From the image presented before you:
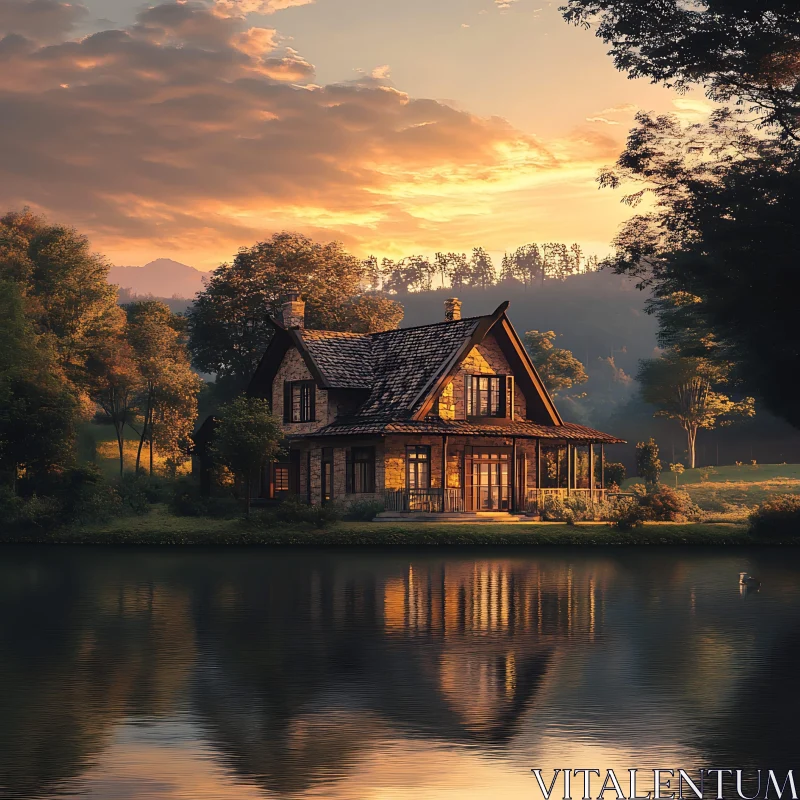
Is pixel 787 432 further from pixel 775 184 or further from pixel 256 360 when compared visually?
pixel 775 184

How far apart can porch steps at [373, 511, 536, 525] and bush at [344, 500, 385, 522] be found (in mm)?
277

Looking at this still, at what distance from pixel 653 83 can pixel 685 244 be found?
16.3 ft

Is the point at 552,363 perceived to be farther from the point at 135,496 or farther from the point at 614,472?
the point at 135,496

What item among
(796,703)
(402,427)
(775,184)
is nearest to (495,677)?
(796,703)

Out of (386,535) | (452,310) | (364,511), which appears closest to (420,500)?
(364,511)

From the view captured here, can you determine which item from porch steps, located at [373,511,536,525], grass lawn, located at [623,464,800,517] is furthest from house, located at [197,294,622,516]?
grass lawn, located at [623,464,800,517]

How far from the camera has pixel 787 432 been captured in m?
117

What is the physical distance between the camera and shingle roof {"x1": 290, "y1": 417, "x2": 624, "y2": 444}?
172 ft

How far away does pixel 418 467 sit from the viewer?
54719mm

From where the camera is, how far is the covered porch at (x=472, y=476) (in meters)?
53.5

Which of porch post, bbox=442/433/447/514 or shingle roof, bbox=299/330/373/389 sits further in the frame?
shingle roof, bbox=299/330/373/389

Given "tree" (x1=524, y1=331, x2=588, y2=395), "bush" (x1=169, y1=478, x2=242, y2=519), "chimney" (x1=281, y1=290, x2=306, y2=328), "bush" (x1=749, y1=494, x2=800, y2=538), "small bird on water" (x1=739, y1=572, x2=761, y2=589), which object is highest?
"tree" (x1=524, y1=331, x2=588, y2=395)

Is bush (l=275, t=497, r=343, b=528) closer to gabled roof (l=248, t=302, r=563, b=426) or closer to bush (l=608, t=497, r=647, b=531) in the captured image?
gabled roof (l=248, t=302, r=563, b=426)

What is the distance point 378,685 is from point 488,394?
43188mm
